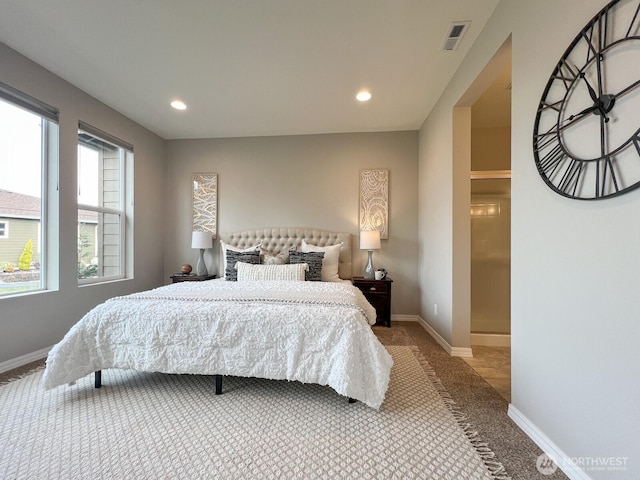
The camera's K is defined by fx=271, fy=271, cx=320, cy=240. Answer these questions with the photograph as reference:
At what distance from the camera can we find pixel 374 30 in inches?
81.3

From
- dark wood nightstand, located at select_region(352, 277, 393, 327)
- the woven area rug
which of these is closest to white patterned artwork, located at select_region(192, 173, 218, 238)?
dark wood nightstand, located at select_region(352, 277, 393, 327)

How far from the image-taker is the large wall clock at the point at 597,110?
0.99m

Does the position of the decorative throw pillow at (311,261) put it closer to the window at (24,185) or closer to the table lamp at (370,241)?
the table lamp at (370,241)

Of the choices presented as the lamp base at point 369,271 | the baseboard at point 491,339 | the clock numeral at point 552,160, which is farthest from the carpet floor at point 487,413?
the clock numeral at point 552,160

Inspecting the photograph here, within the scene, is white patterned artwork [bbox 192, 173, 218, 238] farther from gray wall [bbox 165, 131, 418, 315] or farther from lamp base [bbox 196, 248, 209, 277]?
lamp base [bbox 196, 248, 209, 277]

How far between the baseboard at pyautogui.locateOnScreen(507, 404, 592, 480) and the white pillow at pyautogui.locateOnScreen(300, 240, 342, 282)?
7.23ft

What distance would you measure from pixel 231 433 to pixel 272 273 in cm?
174

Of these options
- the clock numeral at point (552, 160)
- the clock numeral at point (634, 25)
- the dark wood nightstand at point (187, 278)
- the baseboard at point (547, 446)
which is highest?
the clock numeral at point (634, 25)

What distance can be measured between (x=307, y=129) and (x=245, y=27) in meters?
1.90

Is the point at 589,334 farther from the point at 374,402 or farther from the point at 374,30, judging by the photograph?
the point at 374,30

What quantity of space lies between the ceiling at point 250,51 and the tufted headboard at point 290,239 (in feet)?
5.18

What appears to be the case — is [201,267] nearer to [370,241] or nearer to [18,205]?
[18,205]

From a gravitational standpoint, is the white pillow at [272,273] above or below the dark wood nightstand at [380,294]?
above

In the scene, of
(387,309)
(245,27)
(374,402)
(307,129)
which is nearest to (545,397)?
(374,402)
